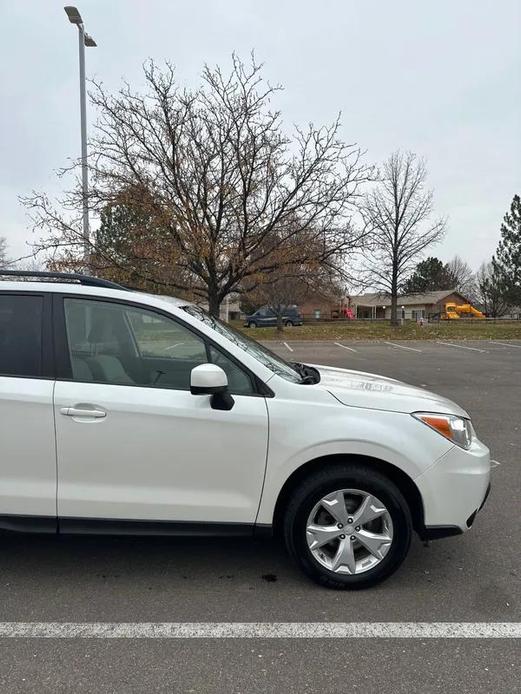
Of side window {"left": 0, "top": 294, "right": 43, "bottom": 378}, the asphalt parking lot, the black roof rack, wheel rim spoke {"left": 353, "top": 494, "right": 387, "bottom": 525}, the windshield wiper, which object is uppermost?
the black roof rack

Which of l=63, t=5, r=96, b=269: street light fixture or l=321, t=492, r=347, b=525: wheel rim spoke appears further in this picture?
l=63, t=5, r=96, b=269: street light fixture

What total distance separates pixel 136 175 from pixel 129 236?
1253 millimetres

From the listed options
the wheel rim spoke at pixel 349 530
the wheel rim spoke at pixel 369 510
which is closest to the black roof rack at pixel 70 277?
the wheel rim spoke at pixel 349 530

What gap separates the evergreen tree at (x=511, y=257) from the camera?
138ft

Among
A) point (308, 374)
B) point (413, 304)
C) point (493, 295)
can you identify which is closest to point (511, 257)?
point (493, 295)

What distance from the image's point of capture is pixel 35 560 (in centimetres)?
326

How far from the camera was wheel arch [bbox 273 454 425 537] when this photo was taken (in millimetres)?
2895

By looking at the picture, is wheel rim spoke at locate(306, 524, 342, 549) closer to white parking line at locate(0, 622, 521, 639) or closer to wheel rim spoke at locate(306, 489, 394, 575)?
wheel rim spoke at locate(306, 489, 394, 575)

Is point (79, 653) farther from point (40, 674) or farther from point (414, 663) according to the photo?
point (414, 663)

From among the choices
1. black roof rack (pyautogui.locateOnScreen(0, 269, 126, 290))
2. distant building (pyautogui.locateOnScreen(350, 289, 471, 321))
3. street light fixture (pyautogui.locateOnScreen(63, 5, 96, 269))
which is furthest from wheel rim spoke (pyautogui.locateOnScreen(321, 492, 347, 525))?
distant building (pyautogui.locateOnScreen(350, 289, 471, 321))

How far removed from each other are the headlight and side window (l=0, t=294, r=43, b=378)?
2.28m

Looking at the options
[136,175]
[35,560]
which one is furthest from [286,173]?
[35,560]

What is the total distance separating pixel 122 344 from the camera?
10.4 ft

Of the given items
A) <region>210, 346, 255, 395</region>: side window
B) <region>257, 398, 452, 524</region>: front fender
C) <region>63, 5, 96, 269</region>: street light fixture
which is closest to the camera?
<region>257, 398, 452, 524</region>: front fender
